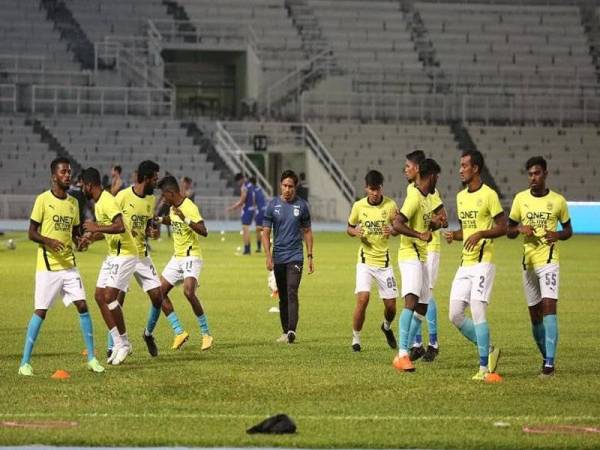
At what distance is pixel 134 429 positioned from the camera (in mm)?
11312

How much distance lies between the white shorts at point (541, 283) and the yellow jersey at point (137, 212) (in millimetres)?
4285

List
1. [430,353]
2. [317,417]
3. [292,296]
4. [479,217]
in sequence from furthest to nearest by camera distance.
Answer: [292,296]
[430,353]
[479,217]
[317,417]

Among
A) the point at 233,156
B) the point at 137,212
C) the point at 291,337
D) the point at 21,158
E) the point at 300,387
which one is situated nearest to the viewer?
the point at 300,387

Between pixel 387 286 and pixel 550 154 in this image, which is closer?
pixel 387 286

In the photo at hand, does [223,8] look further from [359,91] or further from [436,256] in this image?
[436,256]

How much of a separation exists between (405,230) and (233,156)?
40.3 meters

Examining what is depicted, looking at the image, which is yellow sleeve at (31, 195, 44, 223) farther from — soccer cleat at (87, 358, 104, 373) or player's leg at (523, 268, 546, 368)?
player's leg at (523, 268, 546, 368)

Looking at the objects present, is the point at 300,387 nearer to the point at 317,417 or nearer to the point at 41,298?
the point at 317,417

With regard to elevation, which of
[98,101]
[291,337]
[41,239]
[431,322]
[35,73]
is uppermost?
[35,73]

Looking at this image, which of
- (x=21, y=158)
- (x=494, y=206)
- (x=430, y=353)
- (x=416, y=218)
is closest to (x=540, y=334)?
(x=494, y=206)

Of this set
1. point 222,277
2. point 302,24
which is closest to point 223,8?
point 302,24

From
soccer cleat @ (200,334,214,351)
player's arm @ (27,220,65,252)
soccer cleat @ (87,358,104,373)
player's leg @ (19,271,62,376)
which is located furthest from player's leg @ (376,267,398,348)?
player's arm @ (27,220,65,252)

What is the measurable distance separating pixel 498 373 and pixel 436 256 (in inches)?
86.9

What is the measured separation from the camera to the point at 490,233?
14.3 meters
